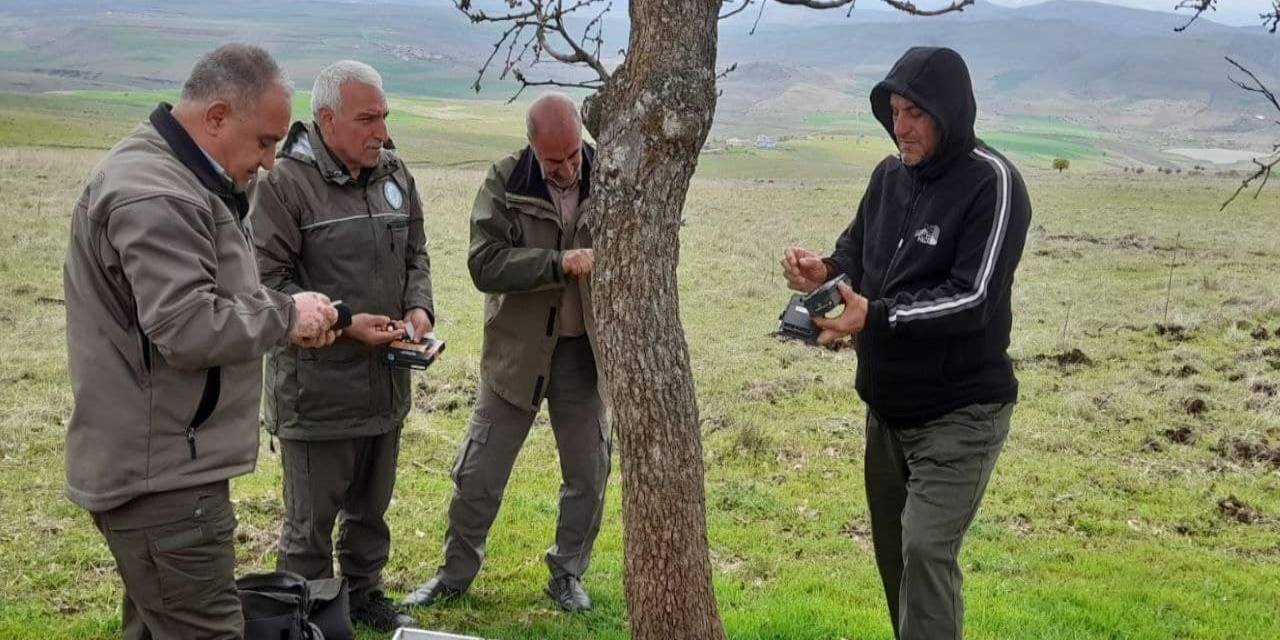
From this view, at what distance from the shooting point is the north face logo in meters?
4.02

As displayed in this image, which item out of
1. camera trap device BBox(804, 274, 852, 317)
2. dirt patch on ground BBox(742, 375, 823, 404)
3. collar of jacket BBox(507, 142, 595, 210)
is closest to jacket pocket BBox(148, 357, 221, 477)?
camera trap device BBox(804, 274, 852, 317)

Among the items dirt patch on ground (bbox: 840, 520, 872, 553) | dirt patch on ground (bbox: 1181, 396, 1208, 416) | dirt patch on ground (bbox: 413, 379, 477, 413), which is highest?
dirt patch on ground (bbox: 840, 520, 872, 553)

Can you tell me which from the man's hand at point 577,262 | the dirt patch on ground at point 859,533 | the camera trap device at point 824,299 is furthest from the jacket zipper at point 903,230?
the dirt patch on ground at point 859,533

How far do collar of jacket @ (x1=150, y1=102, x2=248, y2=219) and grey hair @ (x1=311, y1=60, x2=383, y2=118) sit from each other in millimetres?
1299

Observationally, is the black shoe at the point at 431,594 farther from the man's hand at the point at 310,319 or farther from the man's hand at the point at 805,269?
the man's hand at the point at 805,269

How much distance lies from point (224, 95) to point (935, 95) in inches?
101

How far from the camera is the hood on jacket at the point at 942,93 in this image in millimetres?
3979

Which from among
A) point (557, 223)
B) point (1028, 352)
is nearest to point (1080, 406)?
point (1028, 352)

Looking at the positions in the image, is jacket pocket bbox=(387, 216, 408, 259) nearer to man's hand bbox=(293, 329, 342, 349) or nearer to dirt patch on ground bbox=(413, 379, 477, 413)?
man's hand bbox=(293, 329, 342, 349)

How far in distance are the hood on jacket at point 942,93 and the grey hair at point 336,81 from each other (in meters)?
2.28

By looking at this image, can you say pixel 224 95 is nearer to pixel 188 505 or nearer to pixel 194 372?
pixel 194 372

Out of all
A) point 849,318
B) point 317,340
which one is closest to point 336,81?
point 317,340

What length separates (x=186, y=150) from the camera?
330 cm

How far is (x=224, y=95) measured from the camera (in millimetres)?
3336
